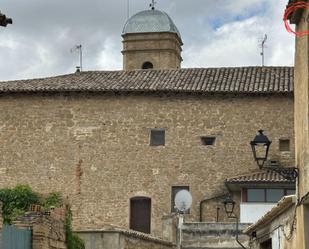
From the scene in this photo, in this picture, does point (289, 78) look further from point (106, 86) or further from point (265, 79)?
point (106, 86)

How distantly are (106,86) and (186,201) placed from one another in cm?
833

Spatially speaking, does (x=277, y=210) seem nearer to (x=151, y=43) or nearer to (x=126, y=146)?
(x=126, y=146)

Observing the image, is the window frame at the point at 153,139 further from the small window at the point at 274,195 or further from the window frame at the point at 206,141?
the small window at the point at 274,195

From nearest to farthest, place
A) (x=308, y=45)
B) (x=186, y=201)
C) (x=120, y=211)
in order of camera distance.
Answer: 1. (x=308, y=45)
2. (x=186, y=201)
3. (x=120, y=211)

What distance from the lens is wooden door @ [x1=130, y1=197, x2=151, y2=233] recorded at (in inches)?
1444

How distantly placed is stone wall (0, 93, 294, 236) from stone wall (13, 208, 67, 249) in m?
18.8

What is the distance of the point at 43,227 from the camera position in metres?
15.9

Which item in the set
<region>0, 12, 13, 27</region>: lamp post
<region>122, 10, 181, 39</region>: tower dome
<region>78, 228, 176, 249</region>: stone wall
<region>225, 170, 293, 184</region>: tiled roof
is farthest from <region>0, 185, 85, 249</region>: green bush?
<region>0, 12, 13, 27</region>: lamp post

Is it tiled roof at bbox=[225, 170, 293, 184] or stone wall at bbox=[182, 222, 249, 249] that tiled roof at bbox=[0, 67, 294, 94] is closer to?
tiled roof at bbox=[225, 170, 293, 184]

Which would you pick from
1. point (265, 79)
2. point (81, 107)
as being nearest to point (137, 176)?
point (81, 107)

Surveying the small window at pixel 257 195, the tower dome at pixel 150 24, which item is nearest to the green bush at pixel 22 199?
the small window at pixel 257 195

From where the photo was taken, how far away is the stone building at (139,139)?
119ft

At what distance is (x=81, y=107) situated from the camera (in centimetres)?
3750

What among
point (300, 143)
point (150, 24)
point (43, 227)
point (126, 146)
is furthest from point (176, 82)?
point (300, 143)
